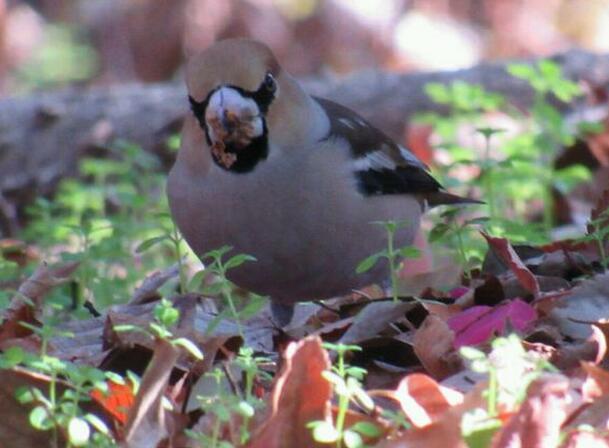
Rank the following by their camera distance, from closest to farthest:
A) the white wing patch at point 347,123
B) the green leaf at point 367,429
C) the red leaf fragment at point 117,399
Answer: the green leaf at point 367,429 < the red leaf fragment at point 117,399 < the white wing patch at point 347,123

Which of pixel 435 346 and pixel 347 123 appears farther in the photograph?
pixel 347 123

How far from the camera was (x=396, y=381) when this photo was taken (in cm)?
318

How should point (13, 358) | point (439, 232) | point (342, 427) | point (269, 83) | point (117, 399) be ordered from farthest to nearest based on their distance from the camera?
point (269, 83), point (439, 232), point (117, 399), point (13, 358), point (342, 427)

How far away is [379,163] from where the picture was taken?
492 cm

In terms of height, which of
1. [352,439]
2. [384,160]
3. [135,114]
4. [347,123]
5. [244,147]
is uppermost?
[352,439]

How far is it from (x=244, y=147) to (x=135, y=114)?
4293 mm

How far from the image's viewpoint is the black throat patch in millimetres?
4402

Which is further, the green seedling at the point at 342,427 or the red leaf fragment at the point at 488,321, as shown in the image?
the red leaf fragment at the point at 488,321

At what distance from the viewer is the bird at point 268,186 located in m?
4.36

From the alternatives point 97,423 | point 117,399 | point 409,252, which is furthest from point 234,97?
point 97,423

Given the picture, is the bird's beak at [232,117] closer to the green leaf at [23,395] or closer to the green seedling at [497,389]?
the green leaf at [23,395]

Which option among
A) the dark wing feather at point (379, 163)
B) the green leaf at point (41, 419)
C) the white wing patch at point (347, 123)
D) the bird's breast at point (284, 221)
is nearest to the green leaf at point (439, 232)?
the bird's breast at point (284, 221)

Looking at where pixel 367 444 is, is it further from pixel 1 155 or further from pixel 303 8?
pixel 303 8

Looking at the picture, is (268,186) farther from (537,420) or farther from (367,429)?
(537,420)
